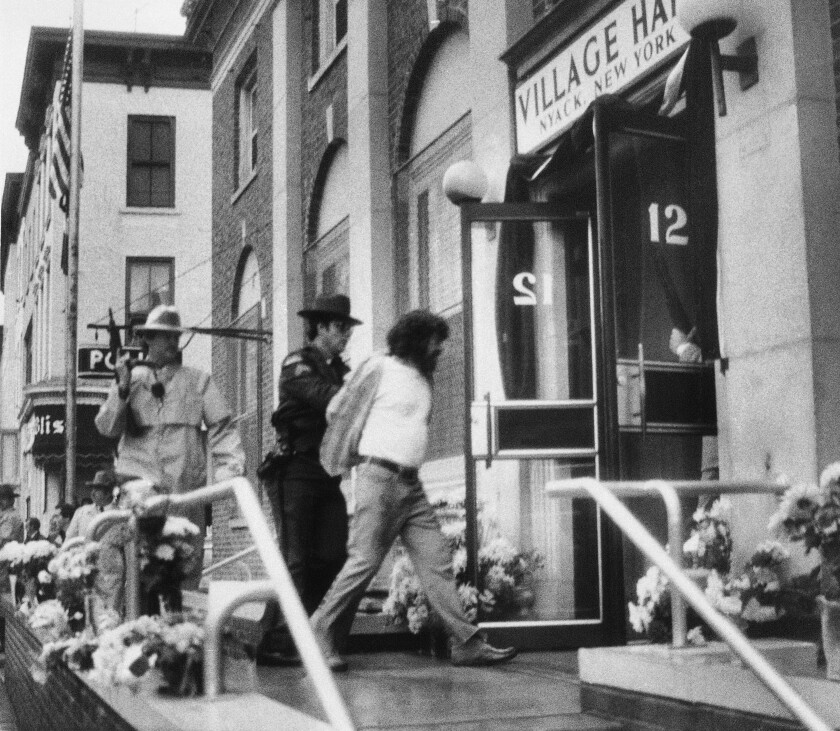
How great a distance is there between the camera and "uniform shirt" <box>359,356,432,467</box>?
22.5 ft

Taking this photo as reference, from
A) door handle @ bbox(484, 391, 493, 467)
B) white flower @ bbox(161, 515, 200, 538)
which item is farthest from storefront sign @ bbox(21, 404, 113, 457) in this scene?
white flower @ bbox(161, 515, 200, 538)

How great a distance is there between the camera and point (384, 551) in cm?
695

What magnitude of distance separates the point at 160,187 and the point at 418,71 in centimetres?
2255

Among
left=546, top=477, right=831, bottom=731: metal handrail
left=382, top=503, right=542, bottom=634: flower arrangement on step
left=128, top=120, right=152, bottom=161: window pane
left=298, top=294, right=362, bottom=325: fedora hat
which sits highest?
left=128, top=120, right=152, bottom=161: window pane

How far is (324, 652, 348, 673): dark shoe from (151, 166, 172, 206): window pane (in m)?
27.7

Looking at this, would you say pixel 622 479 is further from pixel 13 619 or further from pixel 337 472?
pixel 13 619

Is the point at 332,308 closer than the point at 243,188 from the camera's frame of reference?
Yes

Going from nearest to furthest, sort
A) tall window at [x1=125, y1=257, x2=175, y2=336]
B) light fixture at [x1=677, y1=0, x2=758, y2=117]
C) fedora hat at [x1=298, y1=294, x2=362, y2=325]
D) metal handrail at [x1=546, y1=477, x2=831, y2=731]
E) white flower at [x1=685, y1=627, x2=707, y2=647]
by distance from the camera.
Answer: metal handrail at [x1=546, y1=477, x2=831, y2=731] < white flower at [x1=685, y1=627, x2=707, y2=647] < light fixture at [x1=677, y1=0, x2=758, y2=117] < fedora hat at [x1=298, y1=294, x2=362, y2=325] < tall window at [x1=125, y1=257, x2=175, y2=336]

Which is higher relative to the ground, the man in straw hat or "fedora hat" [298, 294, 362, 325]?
"fedora hat" [298, 294, 362, 325]

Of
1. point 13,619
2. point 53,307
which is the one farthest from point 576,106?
point 53,307

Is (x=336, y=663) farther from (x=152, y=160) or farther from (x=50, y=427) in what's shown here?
(x=152, y=160)

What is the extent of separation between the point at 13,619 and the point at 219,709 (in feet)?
24.7

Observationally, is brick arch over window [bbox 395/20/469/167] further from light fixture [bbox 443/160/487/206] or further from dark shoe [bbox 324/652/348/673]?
dark shoe [bbox 324/652/348/673]

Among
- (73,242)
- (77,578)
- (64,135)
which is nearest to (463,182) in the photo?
(77,578)
